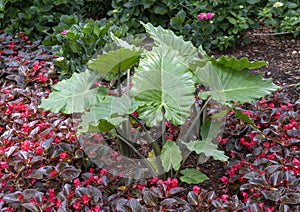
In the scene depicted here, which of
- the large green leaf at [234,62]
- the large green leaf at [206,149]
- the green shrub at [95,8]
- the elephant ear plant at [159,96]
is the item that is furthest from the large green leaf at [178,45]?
the green shrub at [95,8]

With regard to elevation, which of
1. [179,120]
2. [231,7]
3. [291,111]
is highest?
[231,7]

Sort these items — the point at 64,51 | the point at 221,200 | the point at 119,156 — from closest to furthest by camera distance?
1. the point at 221,200
2. the point at 119,156
3. the point at 64,51

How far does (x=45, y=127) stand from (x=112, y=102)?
2.81ft

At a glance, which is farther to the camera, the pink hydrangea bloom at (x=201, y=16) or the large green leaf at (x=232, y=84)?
the pink hydrangea bloom at (x=201, y=16)

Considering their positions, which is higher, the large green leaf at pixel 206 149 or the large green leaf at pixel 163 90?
the large green leaf at pixel 163 90

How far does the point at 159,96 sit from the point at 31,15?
9.15 feet

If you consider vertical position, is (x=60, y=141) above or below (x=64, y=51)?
below

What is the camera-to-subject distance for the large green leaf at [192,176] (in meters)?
2.76

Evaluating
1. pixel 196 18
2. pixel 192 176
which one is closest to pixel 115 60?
pixel 192 176

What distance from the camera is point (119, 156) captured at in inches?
117

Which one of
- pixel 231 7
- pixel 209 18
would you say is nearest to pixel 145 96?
pixel 209 18

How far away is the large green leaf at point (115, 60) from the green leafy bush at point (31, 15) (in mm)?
2348

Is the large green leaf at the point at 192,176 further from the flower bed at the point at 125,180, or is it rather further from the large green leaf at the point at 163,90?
the large green leaf at the point at 163,90

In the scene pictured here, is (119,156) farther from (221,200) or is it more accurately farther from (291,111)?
(291,111)
